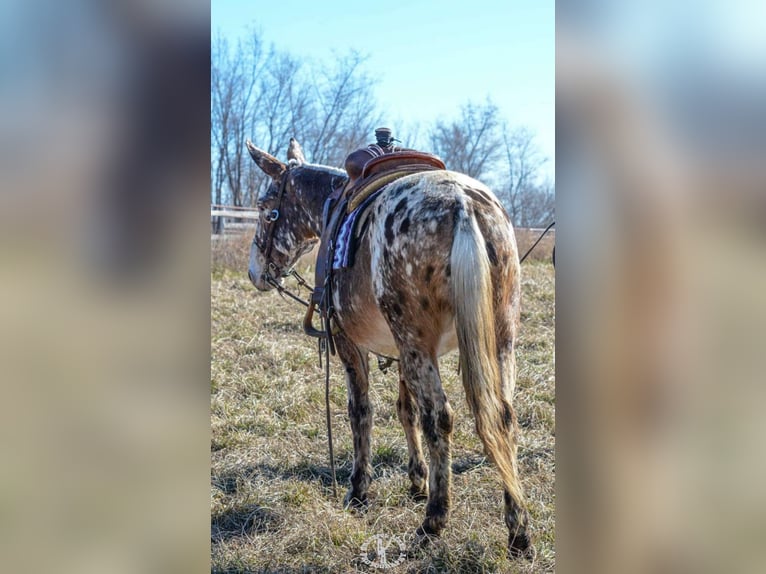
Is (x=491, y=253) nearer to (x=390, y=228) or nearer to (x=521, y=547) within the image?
(x=390, y=228)

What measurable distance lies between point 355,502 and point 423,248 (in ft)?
6.09

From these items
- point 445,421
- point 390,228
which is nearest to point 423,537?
point 445,421

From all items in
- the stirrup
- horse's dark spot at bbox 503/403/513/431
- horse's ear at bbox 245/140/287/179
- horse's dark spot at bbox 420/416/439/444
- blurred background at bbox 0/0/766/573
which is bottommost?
horse's dark spot at bbox 420/416/439/444

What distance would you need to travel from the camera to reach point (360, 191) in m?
3.25

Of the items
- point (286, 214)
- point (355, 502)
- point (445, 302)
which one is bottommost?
point (355, 502)

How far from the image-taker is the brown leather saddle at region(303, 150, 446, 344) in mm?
3238

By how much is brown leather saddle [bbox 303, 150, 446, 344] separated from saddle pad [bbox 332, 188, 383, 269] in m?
0.02

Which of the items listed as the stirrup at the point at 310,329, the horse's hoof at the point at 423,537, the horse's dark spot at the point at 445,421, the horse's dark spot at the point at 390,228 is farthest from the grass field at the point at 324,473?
the horse's dark spot at the point at 390,228

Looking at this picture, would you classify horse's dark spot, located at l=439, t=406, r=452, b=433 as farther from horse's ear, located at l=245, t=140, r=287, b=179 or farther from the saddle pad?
horse's ear, located at l=245, t=140, r=287, b=179

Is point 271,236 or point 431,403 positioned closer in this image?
point 431,403

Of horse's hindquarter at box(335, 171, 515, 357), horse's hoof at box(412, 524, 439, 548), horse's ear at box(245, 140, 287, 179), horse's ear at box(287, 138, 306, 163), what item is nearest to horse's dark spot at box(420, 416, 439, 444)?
horse's hindquarter at box(335, 171, 515, 357)
